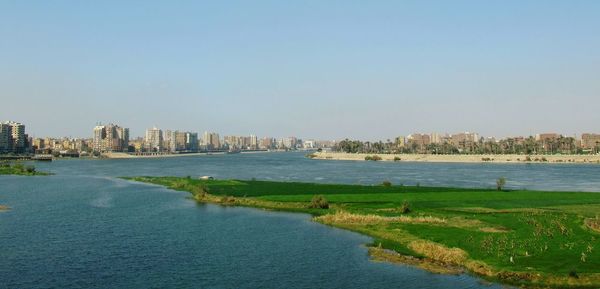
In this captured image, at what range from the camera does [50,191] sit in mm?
96000

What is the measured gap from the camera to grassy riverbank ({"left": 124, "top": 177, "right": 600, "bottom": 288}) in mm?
36250

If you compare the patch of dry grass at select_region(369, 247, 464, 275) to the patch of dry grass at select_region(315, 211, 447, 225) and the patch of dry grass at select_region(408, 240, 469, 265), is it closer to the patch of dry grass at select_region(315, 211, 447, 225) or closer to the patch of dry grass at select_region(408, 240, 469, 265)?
the patch of dry grass at select_region(408, 240, 469, 265)

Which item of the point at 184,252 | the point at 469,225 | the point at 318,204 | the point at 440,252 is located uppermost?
the point at 318,204

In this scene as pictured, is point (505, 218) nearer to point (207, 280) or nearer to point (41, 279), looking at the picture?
point (207, 280)

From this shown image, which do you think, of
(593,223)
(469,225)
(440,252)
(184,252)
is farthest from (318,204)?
(593,223)

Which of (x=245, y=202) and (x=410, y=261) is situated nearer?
(x=410, y=261)

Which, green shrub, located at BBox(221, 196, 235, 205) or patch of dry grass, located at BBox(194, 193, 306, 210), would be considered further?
green shrub, located at BBox(221, 196, 235, 205)

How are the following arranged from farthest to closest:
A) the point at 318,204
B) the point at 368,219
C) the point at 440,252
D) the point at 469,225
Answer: the point at 318,204
the point at 368,219
the point at 469,225
the point at 440,252

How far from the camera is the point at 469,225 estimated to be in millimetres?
52125

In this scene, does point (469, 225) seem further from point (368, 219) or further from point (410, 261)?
point (410, 261)

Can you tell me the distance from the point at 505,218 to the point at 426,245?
17205 millimetres

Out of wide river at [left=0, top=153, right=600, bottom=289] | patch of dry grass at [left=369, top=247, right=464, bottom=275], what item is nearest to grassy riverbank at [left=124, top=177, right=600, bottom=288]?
patch of dry grass at [left=369, top=247, right=464, bottom=275]

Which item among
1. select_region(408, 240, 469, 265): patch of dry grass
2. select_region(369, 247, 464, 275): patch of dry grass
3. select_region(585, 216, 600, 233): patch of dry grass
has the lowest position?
select_region(369, 247, 464, 275): patch of dry grass

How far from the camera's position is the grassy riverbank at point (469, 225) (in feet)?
119
